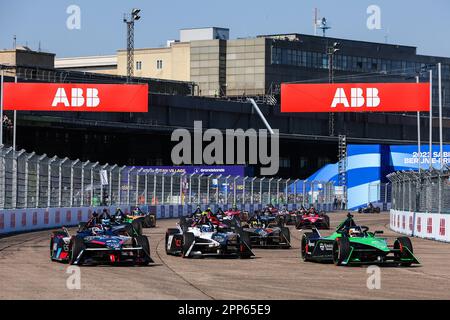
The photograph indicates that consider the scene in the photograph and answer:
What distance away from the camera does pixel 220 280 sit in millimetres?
17094

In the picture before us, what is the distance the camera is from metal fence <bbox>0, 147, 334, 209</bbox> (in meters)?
36.4

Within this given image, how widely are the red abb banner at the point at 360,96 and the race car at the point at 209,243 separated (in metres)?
28.5

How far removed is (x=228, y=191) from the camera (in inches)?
2537

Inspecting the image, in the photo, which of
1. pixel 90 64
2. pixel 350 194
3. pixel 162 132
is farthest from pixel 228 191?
pixel 90 64

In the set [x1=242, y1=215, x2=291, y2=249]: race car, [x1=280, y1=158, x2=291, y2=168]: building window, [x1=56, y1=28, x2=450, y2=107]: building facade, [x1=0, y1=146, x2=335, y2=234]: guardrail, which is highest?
[x1=56, y1=28, x2=450, y2=107]: building facade

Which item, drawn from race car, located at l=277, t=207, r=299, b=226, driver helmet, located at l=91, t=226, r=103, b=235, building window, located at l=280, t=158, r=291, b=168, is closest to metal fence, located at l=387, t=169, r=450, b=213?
race car, located at l=277, t=207, r=299, b=226

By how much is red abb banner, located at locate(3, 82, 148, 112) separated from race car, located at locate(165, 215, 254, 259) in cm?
2871

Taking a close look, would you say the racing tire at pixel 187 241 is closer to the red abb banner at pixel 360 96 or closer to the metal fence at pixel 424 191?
the metal fence at pixel 424 191

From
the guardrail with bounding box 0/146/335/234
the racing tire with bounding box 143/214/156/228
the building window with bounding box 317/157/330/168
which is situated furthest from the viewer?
the building window with bounding box 317/157/330/168

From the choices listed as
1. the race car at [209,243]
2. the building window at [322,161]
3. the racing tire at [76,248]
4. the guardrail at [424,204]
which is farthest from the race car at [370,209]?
the racing tire at [76,248]

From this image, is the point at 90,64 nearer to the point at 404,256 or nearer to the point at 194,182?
the point at 194,182

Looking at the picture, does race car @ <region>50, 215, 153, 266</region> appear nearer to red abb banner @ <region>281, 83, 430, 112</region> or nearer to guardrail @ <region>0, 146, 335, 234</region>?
guardrail @ <region>0, 146, 335, 234</region>

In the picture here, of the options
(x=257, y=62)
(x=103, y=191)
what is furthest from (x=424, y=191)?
(x=257, y=62)

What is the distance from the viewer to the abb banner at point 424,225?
3253 centimetres
